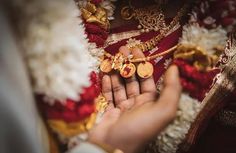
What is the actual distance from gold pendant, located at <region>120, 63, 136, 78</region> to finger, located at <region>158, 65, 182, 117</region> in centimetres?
15

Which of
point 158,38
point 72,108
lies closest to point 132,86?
point 158,38

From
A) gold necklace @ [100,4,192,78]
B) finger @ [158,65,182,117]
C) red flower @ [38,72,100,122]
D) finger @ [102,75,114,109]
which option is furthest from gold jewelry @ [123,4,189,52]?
red flower @ [38,72,100,122]

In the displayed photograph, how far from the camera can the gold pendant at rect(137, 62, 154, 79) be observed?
100cm

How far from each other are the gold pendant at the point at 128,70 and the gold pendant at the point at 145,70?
0.6 inches

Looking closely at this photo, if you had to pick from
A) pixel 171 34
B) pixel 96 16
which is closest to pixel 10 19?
pixel 96 16

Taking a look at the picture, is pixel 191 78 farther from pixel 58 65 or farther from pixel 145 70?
pixel 58 65

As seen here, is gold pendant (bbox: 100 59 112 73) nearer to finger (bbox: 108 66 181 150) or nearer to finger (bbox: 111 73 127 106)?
finger (bbox: 111 73 127 106)

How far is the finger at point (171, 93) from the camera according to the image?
0.83 meters

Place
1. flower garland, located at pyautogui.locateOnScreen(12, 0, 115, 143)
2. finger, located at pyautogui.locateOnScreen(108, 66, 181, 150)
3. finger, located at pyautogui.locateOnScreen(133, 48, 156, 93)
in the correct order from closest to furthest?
flower garland, located at pyautogui.locateOnScreen(12, 0, 115, 143)
finger, located at pyautogui.locateOnScreen(108, 66, 181, 150)
finger, located at pyautogui.locateOnScreen(133, 48, 156, 93)

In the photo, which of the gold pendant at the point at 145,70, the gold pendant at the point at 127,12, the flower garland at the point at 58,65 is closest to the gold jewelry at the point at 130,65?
the gold pendant at the point at 145,70

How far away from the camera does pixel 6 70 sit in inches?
27.7

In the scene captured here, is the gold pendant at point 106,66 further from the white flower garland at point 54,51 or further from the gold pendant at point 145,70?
the white flower garland at point 54,51

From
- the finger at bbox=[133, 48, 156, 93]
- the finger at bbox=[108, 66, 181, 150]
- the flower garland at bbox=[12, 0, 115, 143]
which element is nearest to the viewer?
the flower garland at bbox=[12, 0, 115, 143]

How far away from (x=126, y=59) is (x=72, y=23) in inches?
10.7
